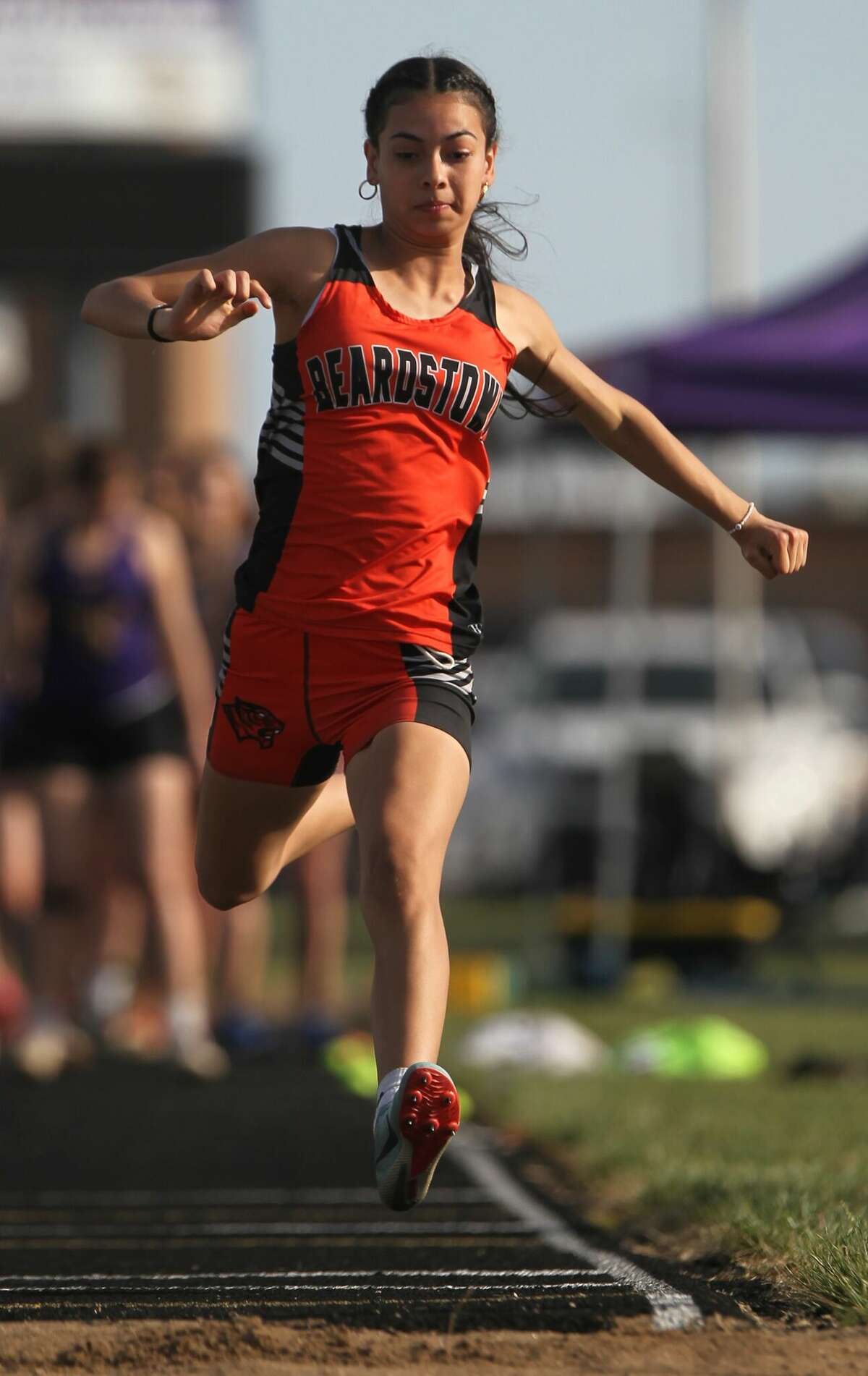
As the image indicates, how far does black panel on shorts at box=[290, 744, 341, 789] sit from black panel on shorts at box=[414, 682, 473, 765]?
10.5 inches

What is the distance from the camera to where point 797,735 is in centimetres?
1566

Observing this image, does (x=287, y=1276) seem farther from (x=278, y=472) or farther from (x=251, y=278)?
(x=251, y=278)

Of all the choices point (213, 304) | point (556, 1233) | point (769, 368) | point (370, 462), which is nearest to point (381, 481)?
point (370, 462)

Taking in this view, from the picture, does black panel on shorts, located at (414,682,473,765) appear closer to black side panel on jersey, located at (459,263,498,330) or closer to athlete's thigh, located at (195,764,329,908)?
athlete's thigh, located at (195,764,329,908)

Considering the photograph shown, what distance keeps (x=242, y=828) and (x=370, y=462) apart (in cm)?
79

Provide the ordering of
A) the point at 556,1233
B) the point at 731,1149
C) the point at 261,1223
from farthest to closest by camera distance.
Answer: the point at 731,1149 → the point at 261,1223 → the point at 556,1233

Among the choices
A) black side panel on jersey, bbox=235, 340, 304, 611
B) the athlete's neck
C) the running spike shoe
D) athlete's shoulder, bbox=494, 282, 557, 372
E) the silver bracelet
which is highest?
the athlete's neck

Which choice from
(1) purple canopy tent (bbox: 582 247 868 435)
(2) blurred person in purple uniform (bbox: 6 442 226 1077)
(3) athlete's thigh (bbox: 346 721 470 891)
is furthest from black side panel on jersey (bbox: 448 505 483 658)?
(1) purple canopy tent (bbox: 582 247 868 435)

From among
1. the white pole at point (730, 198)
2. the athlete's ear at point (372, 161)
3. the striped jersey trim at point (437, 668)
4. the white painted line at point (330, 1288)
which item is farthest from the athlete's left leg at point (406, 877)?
the white pole at point (730, 198)

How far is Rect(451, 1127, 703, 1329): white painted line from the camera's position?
10.9ft

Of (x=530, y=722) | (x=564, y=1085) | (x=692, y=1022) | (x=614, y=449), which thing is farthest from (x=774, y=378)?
(x=530, y=722)

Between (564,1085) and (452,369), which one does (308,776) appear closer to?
(452,369)

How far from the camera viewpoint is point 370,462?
403 centimetres

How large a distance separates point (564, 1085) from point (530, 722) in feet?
36.2
